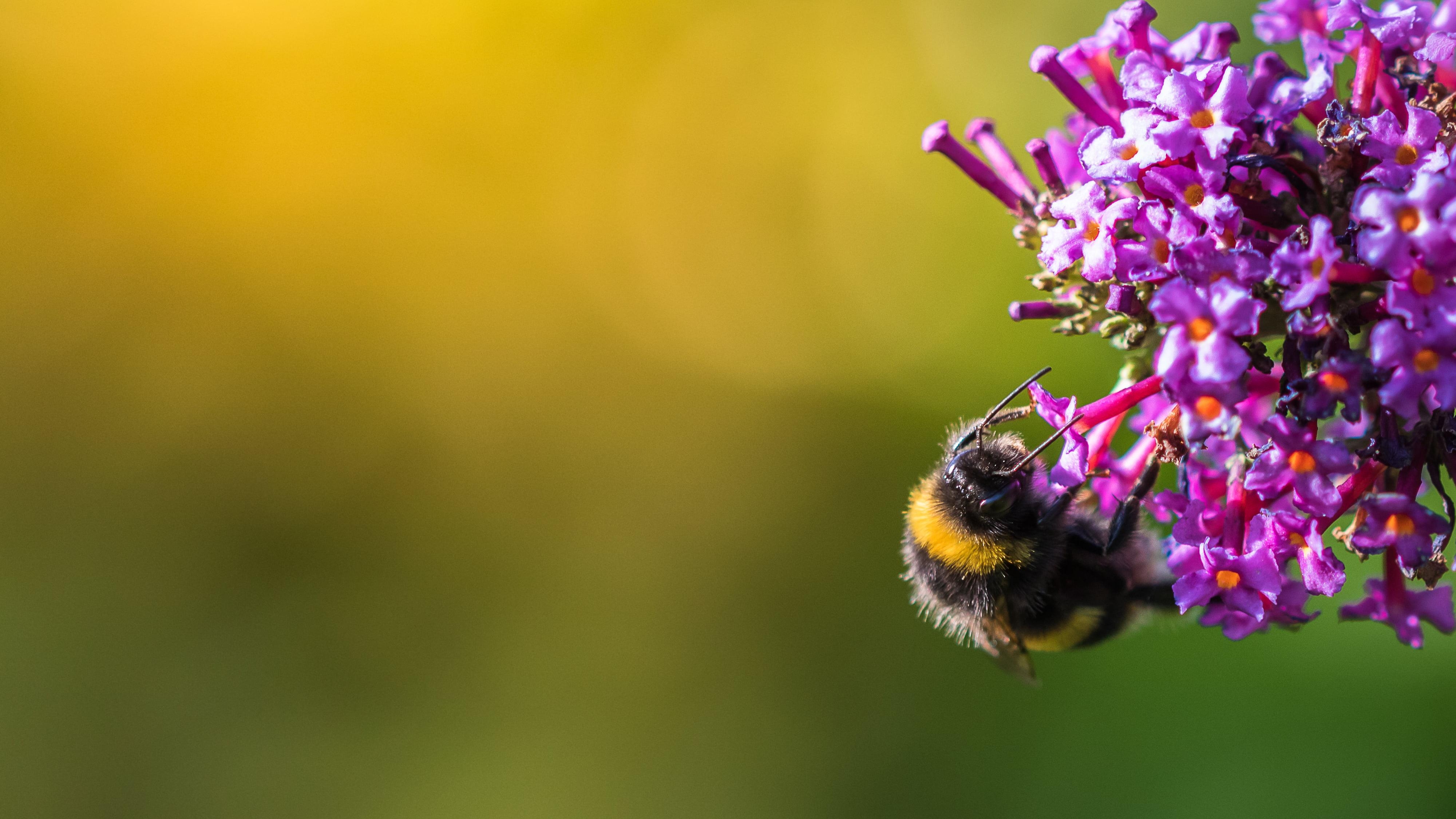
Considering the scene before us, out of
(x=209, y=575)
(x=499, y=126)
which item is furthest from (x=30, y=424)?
(x=499, y=126)

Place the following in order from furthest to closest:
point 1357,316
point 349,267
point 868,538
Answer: point 349,267 < point 868,538 < point 1357,316

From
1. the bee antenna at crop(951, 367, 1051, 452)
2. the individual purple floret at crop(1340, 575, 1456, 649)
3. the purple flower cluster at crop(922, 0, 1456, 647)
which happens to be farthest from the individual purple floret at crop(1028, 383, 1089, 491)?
the individual purple floret at crop(1340, 575, 1456, 649)

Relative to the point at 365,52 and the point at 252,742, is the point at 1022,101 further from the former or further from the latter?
the point at 252,742

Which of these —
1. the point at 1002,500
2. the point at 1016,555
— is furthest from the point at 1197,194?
the point at 1016,555

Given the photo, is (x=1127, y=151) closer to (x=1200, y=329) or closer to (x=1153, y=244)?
(x=1153, y=244)

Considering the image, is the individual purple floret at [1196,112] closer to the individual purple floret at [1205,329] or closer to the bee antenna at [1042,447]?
the individual purple floret at [1205,329]

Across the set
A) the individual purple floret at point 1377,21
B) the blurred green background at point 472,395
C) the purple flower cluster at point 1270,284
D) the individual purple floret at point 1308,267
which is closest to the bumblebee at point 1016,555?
the purple flower cluster at point 1270,284
